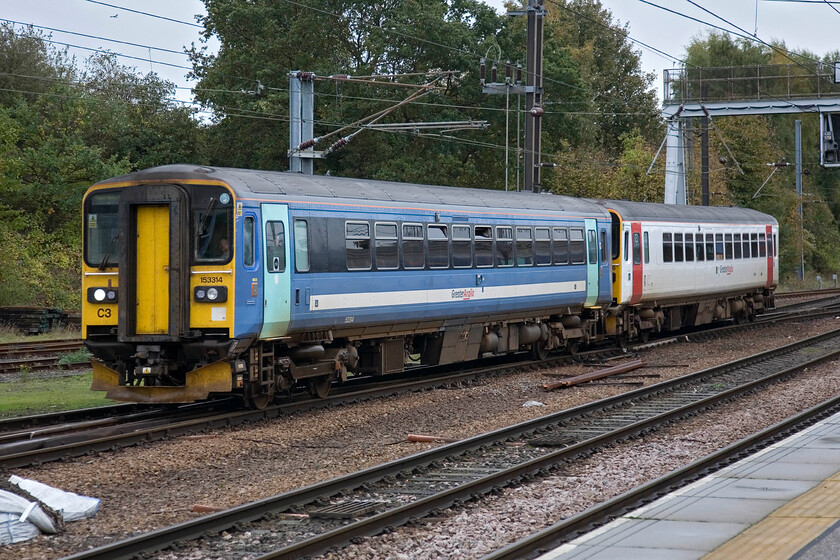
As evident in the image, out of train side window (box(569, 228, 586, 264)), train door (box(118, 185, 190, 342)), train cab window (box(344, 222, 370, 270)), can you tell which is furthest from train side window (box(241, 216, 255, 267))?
train side window (box(569, 228, 586, 264))

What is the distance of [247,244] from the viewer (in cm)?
1458

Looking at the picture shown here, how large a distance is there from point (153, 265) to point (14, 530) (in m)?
6.35

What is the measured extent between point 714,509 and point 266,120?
35793mm

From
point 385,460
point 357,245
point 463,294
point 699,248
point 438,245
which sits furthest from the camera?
point 699,248

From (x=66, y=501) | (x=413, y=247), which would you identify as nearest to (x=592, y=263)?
(x=413, y=247)

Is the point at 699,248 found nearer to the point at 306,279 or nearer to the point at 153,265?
the point at 306,279

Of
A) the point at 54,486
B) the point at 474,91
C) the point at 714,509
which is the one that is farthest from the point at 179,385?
the point at 474,91

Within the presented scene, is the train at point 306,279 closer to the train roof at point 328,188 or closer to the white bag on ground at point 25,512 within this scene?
the train roof at point 328,188

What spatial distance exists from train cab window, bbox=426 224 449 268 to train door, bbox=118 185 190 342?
5.29 metres

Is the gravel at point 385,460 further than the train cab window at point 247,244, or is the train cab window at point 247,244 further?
the train cab window at point 247,244

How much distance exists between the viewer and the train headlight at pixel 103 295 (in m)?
15.0

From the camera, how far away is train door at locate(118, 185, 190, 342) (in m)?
14.5

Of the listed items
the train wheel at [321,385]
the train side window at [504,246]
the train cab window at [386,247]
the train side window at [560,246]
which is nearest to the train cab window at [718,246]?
the train side window at [560,246]

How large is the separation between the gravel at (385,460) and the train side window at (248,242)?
226cm
